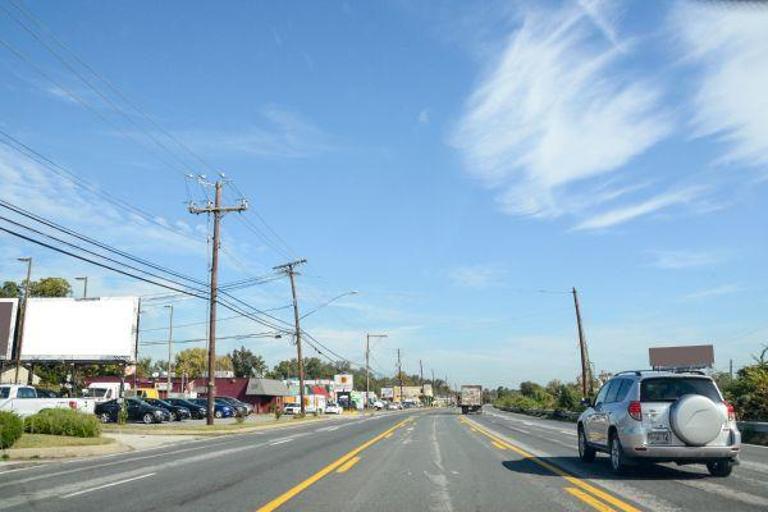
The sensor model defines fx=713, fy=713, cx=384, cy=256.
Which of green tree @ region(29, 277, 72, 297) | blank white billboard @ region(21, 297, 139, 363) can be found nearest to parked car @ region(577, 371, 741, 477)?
blank white billboard @ region(21, 297, 139, 363)

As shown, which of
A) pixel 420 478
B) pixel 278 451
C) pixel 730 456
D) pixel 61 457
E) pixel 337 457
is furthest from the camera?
pixel 278 451

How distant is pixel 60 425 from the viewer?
24.4 metres

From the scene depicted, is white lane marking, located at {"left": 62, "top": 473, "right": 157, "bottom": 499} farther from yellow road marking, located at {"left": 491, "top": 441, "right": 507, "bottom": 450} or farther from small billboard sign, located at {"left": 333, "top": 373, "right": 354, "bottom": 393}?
small billboard sign, located at {"left": 333, "top": 373, "right": 354, "bottom": 393}

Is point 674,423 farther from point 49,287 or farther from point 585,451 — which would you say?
point 49,287

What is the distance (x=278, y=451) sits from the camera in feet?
67.9

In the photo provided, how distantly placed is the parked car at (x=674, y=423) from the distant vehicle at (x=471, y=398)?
220 feet

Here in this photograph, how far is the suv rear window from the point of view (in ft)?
40.3

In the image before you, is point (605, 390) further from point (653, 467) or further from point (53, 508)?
point (53, 508)

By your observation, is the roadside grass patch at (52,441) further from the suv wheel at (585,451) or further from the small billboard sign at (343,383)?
the small billboard sign at (343,383)

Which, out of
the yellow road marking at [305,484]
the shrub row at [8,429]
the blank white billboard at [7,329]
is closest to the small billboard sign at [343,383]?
the blank white billboard at [7,329]

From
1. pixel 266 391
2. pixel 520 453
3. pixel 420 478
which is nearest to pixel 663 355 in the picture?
pixel 266 391

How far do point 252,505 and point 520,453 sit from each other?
9774 millimetres

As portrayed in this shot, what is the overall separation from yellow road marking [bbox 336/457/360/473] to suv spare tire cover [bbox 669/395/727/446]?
6402mm

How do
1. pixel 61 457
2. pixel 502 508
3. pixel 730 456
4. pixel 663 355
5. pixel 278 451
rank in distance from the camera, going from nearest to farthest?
Result: pixel 502 508 → pixel 730 456 → pixel 61 457 → pixel 278 451 → pixel 663 355
